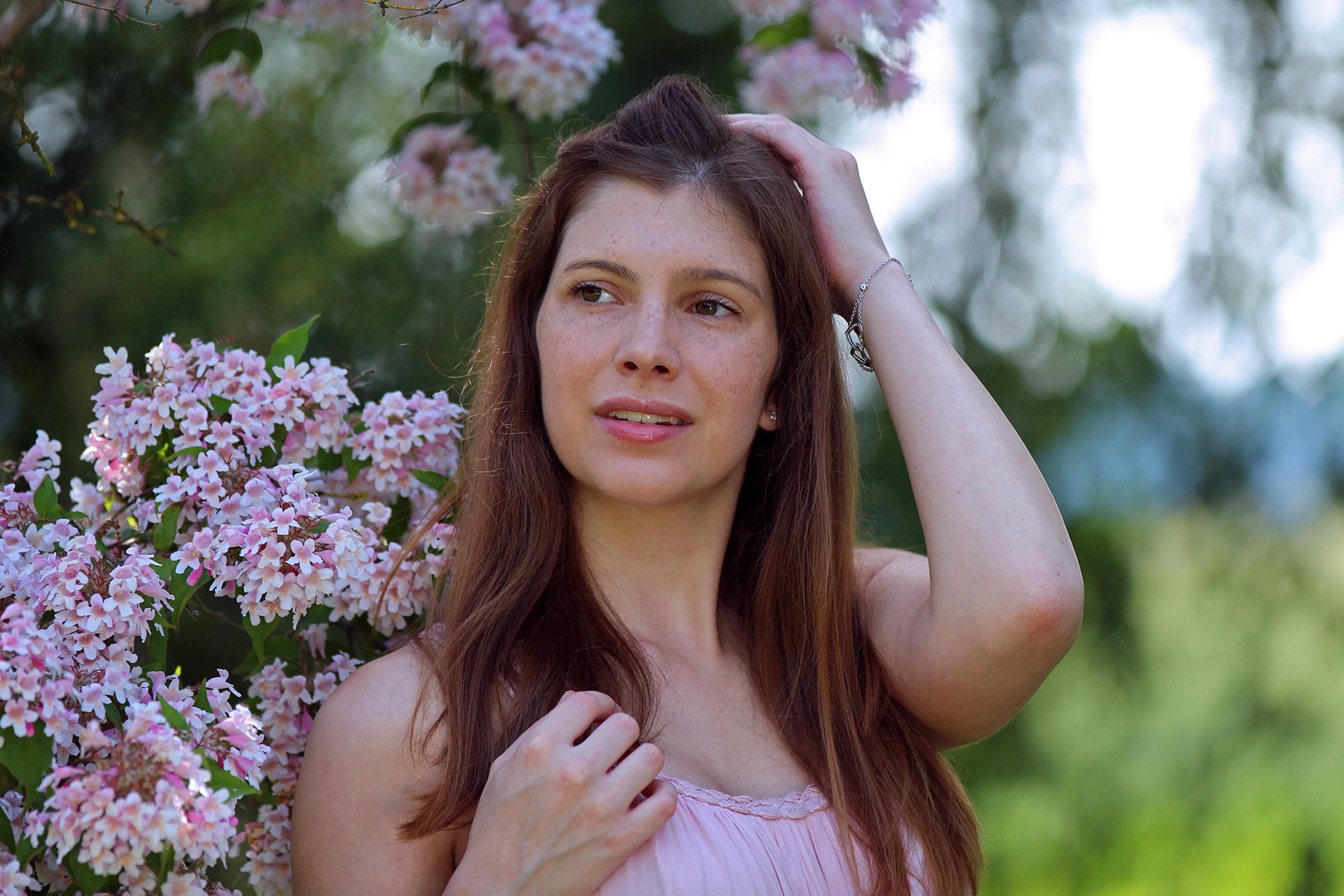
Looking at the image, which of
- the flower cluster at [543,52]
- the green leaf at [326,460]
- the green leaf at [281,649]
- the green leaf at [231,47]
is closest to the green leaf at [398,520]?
the green leaf at [326,460]

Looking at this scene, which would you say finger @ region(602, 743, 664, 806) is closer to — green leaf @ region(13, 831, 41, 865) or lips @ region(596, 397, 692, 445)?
lips @ region(596, 397, 692, 445)

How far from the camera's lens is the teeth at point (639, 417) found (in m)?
1.54

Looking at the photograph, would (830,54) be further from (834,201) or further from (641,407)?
(641,407)

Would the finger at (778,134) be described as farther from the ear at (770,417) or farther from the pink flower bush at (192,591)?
the pink flower bush at (192,591)

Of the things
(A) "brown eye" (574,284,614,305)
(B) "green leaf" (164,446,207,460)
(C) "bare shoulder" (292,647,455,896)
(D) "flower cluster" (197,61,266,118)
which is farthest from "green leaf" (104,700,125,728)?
(D) "flower cluster" (197,61,266,118)

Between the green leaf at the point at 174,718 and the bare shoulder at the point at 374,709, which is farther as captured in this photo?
the bare shoulder at the point at 374,709

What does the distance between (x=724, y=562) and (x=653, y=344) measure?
53cm

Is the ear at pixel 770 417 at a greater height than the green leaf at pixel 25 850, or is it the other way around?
the ear at pixel 770 417

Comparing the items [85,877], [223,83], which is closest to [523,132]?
[223,83]

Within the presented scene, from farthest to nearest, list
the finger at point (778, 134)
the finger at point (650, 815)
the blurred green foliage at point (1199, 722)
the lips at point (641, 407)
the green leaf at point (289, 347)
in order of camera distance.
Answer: the blurred green foliage at point (1199, 722) < the finger at point (778, 134) < the green leaf at point (289, 347) < the lips at point (641, 407) < the finger at point (650, 815)

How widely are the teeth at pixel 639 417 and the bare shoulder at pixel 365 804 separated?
18.2 inches

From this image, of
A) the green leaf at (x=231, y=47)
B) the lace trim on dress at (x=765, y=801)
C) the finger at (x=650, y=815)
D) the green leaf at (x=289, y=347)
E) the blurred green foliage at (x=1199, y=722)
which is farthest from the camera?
the blurred green foliage at (x=1199, y=722)

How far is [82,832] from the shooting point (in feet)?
3.62

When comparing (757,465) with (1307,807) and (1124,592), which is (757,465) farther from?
(1307,807)
